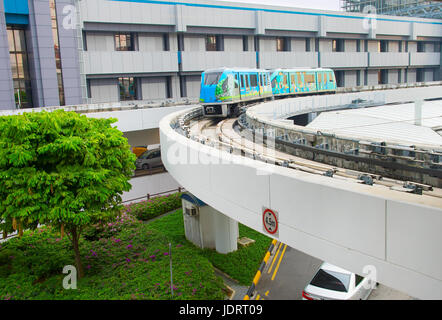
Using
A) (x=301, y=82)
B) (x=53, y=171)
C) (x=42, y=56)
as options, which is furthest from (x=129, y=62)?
(x=53, y=171)

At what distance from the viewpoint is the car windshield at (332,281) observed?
40.8ft

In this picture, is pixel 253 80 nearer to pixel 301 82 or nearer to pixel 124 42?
pixel 301 82

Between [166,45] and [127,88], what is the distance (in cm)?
523

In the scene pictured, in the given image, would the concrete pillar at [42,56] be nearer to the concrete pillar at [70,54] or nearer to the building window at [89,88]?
the concrete pillar at [70,54]

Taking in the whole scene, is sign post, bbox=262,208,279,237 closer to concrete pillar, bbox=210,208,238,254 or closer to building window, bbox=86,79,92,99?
concrete pillar, bbox=210,208,238,254

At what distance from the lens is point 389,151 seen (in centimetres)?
814

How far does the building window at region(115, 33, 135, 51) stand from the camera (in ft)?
115

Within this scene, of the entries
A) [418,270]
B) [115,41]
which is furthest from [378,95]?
[418,270]

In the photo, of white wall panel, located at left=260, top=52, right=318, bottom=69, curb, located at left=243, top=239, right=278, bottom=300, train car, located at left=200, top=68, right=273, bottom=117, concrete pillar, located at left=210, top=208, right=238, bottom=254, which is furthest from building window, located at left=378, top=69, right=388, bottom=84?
concrete pillar, located at left=210, top=208, right=238, bottom=254

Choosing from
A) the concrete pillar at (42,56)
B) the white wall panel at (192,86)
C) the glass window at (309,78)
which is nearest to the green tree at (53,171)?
the concrete pillar at (42,56)

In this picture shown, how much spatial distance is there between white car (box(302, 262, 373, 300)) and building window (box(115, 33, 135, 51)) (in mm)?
28135

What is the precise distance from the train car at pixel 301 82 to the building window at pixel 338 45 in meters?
14.3

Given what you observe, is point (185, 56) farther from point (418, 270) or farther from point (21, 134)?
point (418, 270)
